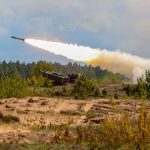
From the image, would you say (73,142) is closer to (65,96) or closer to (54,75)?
(65,96)

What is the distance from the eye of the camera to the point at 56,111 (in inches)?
1243

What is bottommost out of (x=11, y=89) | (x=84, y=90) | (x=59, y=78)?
(x=11, y=89)

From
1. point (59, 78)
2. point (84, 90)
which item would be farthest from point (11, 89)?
point (59, 78)

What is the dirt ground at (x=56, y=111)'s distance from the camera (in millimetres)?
26275

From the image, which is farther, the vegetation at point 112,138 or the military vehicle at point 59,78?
the military vehicle at point 59,78

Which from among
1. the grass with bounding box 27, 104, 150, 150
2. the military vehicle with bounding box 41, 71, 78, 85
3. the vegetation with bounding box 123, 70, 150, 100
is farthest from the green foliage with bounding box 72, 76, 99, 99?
the grass with bounding box 27, 104, 150, 150

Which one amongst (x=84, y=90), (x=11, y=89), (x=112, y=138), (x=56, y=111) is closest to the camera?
(x=112, y=138)

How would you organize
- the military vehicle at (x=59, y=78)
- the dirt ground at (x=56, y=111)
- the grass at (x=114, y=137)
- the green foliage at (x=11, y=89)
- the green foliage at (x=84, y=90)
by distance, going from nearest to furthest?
1. the grass at (x=114, y=137)
2. the dirt ground at (x=56, y=111)
3. the green foliage at (x=11, y=89)
4. the green foliage at (x=84, y=90)
5. the military vehicle at (x=59, y=78)

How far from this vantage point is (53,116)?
30.3 meters

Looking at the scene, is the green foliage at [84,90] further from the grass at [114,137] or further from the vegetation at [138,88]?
the grass at [114,137]

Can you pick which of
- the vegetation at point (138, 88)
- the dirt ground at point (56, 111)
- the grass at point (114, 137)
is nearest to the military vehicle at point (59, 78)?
the vegetation at point (138, 88)

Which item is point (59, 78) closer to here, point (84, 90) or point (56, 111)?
point (84, 90)

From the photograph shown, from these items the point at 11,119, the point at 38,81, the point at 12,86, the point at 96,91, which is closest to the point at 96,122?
the point at 11,119

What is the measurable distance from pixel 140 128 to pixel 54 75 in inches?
1724
